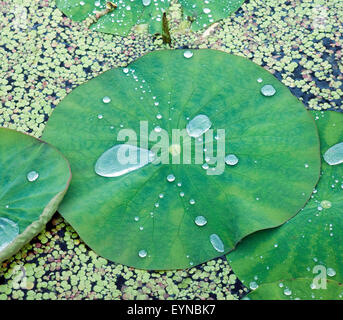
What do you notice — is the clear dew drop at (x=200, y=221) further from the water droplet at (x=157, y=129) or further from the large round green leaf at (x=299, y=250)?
the water droplet at (x=157, y=129)

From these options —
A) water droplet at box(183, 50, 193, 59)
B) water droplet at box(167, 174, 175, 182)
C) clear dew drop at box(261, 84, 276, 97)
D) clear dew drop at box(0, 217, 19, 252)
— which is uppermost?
water droplet at box(183, 50, 193, 59)

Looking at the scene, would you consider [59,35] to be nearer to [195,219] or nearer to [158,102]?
[158,102]

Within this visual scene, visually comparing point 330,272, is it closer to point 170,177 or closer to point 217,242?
point 217,242

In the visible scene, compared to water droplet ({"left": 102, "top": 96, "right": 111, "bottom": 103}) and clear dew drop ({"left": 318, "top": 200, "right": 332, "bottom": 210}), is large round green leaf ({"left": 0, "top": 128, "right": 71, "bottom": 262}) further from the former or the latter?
clear dew drop ({"left": 318, "top": 200, "right": 332, "bottom": 210})

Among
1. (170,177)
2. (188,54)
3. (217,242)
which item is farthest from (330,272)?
(188,54)

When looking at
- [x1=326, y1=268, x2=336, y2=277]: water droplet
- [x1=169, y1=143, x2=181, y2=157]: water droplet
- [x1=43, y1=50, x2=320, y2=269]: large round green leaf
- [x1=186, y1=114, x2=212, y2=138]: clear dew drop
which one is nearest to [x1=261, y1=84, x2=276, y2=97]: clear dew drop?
[x1=43, y1=50, x2=320, y2=269]: large round green leaf
